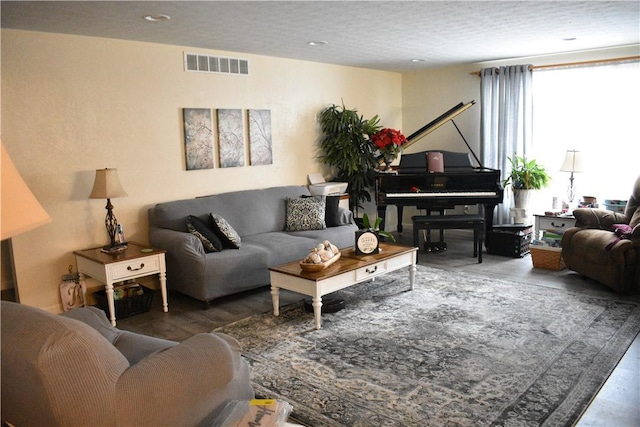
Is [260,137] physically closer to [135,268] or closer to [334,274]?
[135,268]

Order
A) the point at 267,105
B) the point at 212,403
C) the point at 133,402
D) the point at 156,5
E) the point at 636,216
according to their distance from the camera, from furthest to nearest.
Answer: the point at 267,105
the point at 636,216
the point at 156,5
the point at 212,403
the point at 133,402

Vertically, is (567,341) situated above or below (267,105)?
below

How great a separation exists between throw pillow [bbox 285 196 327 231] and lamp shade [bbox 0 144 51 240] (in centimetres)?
456

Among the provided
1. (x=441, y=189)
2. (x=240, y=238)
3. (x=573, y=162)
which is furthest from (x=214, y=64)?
(x=573, y=162)

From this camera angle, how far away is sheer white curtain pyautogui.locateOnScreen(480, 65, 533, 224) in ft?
21.8

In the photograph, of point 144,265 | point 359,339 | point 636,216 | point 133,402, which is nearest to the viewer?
point 133,402

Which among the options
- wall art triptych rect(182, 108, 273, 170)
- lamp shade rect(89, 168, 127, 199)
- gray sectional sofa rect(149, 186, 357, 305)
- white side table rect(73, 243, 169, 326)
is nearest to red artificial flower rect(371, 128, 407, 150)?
gray sectional sofa rect(149, 186, 357, 305)

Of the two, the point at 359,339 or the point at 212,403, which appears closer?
the point at 212,403

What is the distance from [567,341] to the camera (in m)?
3.58

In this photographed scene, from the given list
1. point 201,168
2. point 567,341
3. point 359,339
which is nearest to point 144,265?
point 201,168

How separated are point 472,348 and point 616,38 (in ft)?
12.8

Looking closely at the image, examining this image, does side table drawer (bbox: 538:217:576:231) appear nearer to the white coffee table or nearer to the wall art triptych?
the white coffee table

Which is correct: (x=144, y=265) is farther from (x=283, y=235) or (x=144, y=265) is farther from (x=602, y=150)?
(x=602, y=150)

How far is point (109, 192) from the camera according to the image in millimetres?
4273
